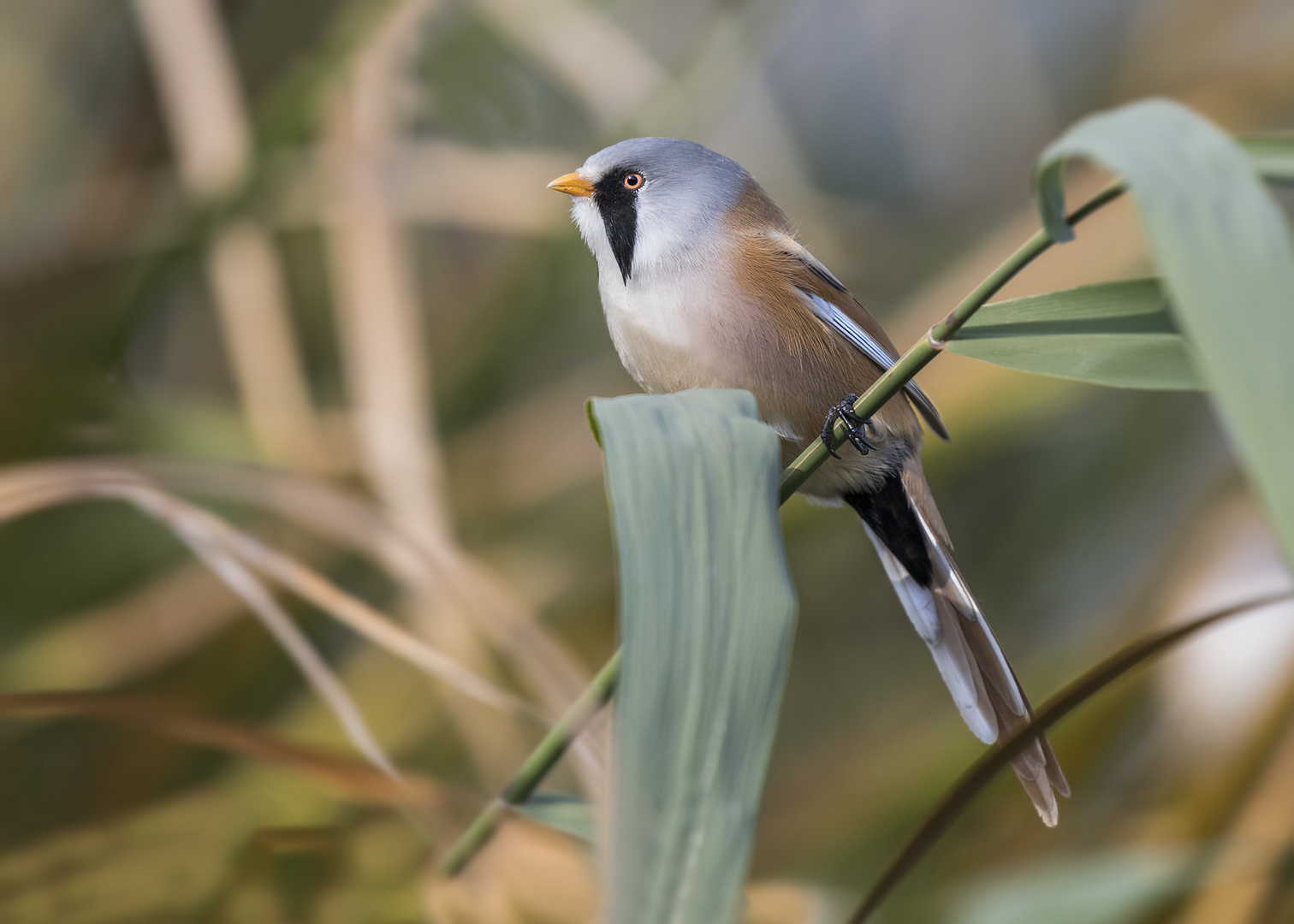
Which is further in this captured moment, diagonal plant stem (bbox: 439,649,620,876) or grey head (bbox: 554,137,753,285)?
grey head (bbox: 554,137,753,285)

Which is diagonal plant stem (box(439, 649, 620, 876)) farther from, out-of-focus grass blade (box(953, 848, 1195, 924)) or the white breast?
out-of-focus grass blade (box(953, 848, 1195, 924))

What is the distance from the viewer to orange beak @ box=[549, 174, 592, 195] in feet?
4.50

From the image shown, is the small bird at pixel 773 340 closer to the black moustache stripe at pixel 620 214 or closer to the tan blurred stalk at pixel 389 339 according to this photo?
the black moustache stripe at pixel 620 214

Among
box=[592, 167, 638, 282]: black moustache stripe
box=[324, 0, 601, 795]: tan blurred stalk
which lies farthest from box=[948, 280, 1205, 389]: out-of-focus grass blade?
box=[324, 0, 601, 795]: tan blurred stalk

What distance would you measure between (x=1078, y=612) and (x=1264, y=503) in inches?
70.8

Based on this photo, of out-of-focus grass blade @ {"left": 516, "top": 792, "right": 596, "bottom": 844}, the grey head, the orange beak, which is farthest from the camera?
the orange beak

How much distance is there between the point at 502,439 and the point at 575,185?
89 cm

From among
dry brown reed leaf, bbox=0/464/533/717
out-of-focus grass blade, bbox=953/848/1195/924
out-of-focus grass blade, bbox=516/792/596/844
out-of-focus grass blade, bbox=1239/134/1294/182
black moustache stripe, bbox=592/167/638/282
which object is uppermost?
black moustache stripe, bbox=592/167/638/282

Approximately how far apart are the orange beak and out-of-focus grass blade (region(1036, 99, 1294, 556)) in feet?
2.95

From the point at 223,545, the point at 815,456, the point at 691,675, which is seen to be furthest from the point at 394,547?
the point at 691,675

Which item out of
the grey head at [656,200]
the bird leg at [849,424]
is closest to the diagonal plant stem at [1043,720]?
the bird leg at [849,424]

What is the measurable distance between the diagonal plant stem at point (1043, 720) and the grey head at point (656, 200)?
71 cm

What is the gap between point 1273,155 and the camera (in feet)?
1.80

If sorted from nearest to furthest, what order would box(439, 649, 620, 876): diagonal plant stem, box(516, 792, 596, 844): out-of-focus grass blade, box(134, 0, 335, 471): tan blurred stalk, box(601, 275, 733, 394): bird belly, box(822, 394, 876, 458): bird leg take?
box(439, 649, 620, 876): diagonal plant stem < box(516, 792, 596, 844): out-of-focus grass blade < box(822, 394, 876, 458): bird leg < box(601, 275, 733, 394): bird belly < box(134, 0, 335, 471): tan blurred stalk
